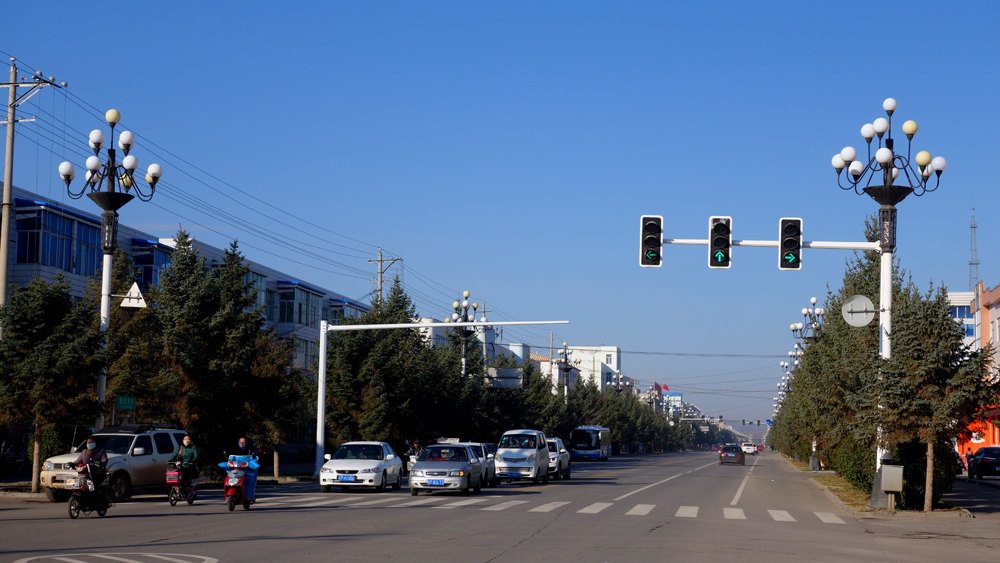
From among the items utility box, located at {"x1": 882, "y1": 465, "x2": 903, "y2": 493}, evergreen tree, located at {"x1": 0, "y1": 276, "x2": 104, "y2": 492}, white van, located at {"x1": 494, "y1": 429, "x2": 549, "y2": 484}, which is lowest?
white van, located at {"x1": 494, "y1": 429, "x2": 549, "y2": 484}

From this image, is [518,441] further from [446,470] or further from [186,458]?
[186,458]

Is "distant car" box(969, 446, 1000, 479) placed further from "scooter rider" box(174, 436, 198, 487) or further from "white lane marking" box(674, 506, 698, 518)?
"scooter rider" box(174, 436, 198, 487)

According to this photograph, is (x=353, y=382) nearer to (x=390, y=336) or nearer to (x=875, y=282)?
(x=390, y=336)

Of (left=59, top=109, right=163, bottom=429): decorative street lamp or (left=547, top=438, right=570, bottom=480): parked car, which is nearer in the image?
(left=59, top=109, right=163, bottom=429): decorative street lamp

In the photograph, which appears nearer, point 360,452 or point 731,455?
point 360,452

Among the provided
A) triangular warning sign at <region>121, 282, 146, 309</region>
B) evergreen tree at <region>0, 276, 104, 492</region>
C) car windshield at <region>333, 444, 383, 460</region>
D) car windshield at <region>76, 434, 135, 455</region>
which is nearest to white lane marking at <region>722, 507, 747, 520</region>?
car windshield at <region>333, 444, 383, 460</region>

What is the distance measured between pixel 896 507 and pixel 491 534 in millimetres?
12837

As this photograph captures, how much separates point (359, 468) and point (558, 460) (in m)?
13.9

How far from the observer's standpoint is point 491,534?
17.5 m

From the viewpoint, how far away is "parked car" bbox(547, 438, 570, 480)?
42375mm

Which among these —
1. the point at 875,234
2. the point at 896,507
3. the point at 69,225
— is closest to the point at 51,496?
the point at 896,507

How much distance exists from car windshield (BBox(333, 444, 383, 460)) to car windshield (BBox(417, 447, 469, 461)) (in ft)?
6.73

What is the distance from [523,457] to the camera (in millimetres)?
38688

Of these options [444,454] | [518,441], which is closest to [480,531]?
[444,454]
